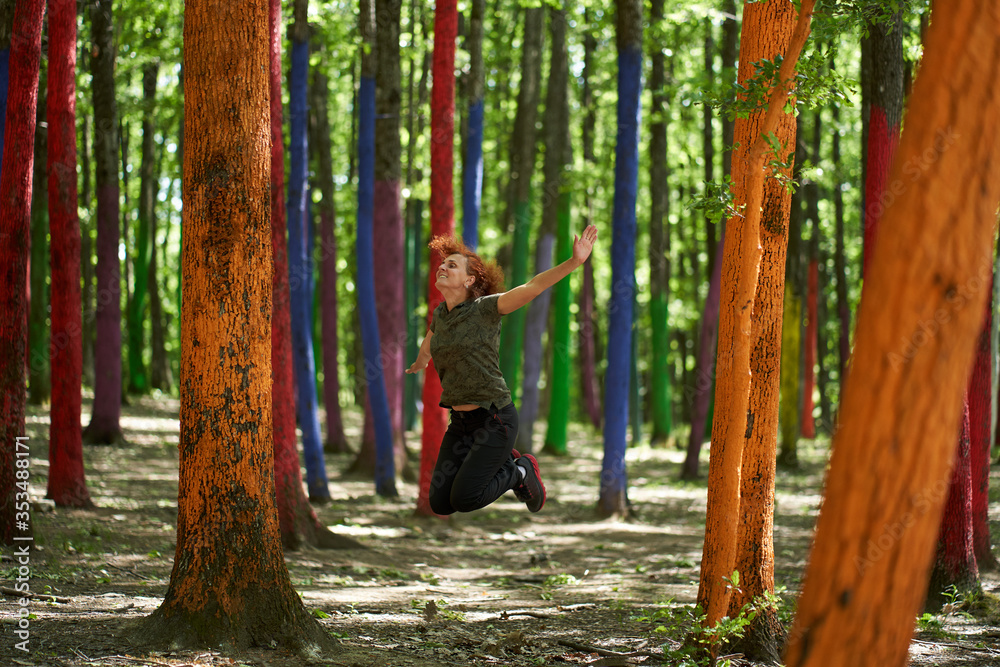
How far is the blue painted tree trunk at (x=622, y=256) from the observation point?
11.2 meters

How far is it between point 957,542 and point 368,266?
784 centimetres

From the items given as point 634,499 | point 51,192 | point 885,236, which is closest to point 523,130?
point 634,499

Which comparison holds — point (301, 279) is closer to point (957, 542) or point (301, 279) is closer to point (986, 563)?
point (957, 542)

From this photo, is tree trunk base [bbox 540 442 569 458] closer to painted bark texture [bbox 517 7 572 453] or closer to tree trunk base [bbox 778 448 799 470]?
painted bark texture [bbox 517 7 572 453]

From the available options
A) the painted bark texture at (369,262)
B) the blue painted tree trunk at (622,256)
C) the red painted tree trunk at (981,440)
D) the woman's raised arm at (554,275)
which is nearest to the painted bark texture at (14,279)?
the woman's raised arm at (554,275)

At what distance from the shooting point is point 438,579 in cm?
817

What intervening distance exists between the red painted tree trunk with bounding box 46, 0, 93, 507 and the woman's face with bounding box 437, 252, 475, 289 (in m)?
4.89

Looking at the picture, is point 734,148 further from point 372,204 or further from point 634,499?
point 634,499

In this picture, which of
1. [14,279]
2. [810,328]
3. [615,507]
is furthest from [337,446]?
[810,328]

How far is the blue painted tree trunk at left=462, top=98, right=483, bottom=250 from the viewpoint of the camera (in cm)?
1162

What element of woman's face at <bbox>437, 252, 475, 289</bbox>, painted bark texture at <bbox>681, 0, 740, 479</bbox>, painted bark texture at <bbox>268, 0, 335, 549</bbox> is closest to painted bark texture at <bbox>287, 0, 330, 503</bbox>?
painted bark texture at <bbox>268, 0, 335, 549</bbox>

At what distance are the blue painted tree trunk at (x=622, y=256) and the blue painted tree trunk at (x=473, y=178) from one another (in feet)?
6.27

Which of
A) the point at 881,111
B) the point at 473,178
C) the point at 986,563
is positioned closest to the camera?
the point at 881,111

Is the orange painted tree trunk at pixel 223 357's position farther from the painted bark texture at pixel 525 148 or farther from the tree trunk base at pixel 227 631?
the painted bark texture at pixel 525 148
